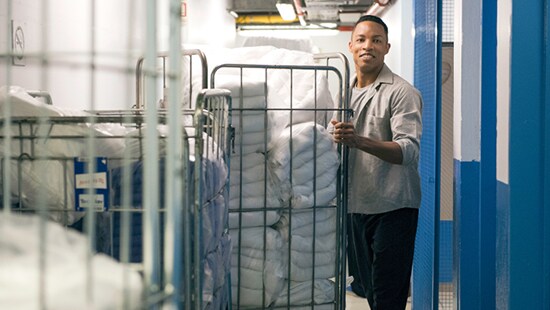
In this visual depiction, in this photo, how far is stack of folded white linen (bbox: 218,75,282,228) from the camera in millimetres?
2539

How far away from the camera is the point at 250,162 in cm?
258

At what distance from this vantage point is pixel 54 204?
1.48m

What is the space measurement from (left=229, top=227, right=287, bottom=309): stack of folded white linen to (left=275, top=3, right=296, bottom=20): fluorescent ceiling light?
518cm

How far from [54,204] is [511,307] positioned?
1.23m

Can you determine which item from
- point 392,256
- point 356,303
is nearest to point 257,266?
point 392,256

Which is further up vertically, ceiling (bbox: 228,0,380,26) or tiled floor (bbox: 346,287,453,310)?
ceiling (bbox: 228,0,380,26)

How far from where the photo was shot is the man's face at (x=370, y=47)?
3137 mm

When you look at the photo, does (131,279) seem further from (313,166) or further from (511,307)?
(313,166)

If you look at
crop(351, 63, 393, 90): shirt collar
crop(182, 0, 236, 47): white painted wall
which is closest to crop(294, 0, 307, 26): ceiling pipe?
crop(182, 0, 236, 47): white painted wall

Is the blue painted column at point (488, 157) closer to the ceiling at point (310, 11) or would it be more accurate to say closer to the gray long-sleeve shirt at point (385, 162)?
the gray long-sleeve shirt at point (385, 162)

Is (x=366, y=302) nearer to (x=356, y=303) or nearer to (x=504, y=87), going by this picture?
(x=356, y=303)

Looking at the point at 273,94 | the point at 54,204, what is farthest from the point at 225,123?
the point at 54,204

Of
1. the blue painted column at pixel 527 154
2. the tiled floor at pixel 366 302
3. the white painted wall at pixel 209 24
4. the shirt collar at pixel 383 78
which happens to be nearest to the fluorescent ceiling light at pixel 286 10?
the white painted wall at pixel 209 24

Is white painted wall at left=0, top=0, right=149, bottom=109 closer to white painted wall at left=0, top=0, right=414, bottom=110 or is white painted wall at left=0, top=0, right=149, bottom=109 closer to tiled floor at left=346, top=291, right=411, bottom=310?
white painted wall at left=0, top=0, right=414, bottom=110
